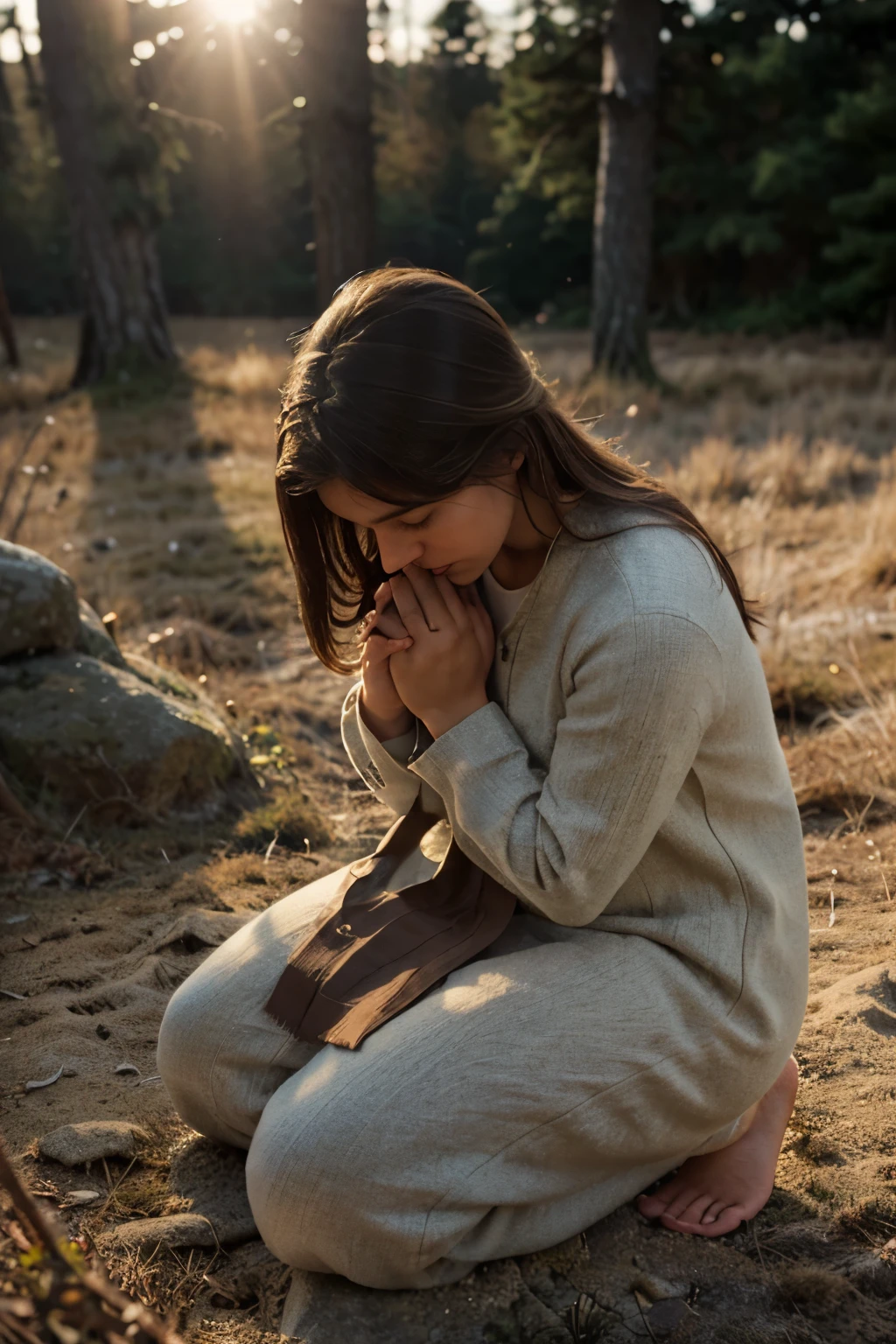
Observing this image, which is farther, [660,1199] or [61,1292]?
[660,1199]

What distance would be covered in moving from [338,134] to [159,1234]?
27.9ft

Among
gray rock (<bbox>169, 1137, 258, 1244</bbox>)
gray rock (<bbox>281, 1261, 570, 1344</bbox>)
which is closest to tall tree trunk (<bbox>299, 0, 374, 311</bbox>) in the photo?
gray rock (<bbox>169, 1137, 258, 1244</bbox>)

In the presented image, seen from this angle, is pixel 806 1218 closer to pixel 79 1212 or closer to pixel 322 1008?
pixel 322 1008

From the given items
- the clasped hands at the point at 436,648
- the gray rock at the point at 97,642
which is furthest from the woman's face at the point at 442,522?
the gray rock at the point at 97,642

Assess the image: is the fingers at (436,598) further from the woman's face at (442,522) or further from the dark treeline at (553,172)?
the dark treeline at (553,172)

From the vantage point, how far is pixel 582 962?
1860 millimetres

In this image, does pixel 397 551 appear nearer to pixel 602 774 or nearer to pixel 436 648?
pixel 436 648

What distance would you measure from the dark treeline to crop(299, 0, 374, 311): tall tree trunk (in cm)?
129

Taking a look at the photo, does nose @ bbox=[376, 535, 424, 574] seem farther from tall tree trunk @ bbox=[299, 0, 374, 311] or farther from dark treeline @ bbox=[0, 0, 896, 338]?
dark treeline @ bbox=[0, 0, 896, 338]

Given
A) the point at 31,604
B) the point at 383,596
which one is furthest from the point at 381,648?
the point at 31,604

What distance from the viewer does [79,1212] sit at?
2.08 meters

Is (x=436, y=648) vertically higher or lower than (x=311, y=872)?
higher

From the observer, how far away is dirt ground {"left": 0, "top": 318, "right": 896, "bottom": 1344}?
1.91 m

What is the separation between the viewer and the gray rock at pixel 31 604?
3.87 metres
